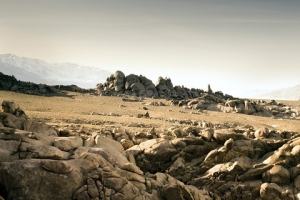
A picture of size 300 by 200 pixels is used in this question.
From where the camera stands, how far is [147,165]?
18.6m

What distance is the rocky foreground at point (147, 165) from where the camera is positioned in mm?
11398

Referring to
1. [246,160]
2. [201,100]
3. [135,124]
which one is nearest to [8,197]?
[246,160]

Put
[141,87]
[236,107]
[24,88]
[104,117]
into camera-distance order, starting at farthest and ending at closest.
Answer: [141,87] → [24,88] → [236,107] → [104,117]

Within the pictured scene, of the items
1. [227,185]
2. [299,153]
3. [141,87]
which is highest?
[141,87]

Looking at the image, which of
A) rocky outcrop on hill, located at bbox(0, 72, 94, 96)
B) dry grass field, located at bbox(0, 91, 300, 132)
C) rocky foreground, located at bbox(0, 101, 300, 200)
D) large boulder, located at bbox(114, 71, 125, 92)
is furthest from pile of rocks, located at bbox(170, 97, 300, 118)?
rocky foreground, located at bbox(0, 101, 300, 200)

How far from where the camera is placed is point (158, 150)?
1930cm

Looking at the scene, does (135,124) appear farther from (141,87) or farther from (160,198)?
(141,87)

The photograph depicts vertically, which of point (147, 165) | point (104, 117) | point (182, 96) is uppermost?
Result: point (182, 96)

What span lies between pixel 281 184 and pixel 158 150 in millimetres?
8899

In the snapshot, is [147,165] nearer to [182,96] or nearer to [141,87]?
[141,87]

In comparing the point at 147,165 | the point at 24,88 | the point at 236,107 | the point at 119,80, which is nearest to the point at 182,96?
the point at 119,80

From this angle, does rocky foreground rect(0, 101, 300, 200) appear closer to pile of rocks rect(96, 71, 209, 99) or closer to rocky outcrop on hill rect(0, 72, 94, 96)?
rocky outcrop on hill rect(0, 72, 94, 96)

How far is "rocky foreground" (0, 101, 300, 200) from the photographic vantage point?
11.4 m

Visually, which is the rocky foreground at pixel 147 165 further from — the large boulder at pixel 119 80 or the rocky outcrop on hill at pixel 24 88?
the large boulder at pixel 119 80
